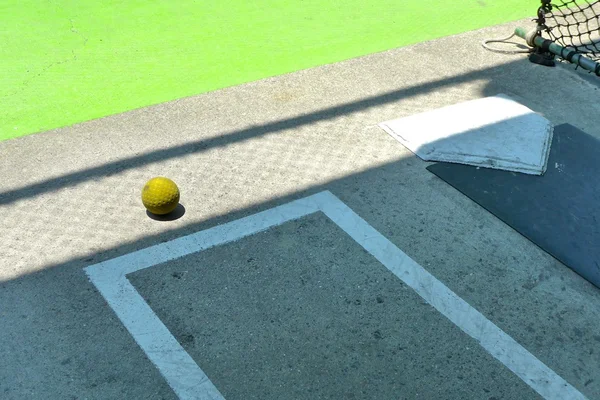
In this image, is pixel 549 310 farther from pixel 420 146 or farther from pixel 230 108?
pixel 230 108

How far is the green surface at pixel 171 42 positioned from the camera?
7070 mm

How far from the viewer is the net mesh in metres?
7.99

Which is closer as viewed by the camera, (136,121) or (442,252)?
(442,252)

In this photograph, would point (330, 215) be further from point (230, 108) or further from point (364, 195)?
point (230, 108)

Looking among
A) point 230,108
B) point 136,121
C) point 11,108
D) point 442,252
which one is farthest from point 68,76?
point 442,252

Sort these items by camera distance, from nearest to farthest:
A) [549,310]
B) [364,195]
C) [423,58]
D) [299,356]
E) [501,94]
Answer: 1. [299,356]
2. [549,310]
3. [364,195]
4. [501,94]
5. [423,58]

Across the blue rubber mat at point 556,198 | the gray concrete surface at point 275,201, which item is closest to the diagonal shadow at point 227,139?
the gray concrete surface at point 275,201

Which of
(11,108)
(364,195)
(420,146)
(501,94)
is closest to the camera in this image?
(364,195)

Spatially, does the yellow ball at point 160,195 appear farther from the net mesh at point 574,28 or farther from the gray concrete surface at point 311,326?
the net mesh at point 574,28

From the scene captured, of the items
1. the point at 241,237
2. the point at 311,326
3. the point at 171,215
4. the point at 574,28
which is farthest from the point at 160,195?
→ the point at 574,28

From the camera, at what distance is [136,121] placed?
668cm

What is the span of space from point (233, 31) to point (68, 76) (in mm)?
1984

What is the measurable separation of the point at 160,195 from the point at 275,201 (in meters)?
0.92

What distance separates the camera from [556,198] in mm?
5766
